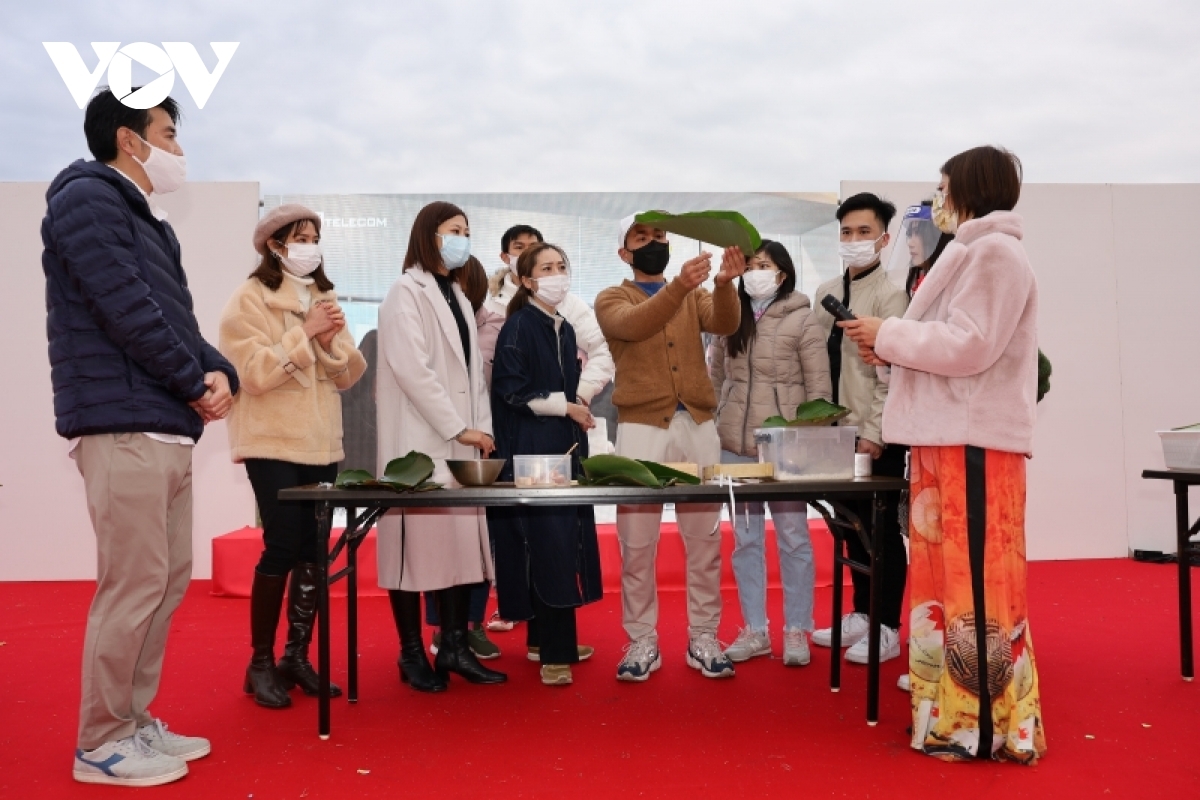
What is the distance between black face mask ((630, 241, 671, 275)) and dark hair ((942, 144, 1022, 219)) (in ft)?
3.88

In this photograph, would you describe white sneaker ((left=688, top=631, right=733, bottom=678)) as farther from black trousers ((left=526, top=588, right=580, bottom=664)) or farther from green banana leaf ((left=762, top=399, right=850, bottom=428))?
green banana leaf ((left=762, top=399, right=850, bottom=428))

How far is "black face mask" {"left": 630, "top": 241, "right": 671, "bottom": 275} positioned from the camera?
3520mm

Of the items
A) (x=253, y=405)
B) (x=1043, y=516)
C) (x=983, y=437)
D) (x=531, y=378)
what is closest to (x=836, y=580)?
(x=983, y=437)

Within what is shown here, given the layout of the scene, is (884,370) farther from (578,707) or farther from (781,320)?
(578,707)

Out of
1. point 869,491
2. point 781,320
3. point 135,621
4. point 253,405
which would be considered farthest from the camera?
point 781,320

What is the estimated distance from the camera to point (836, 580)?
10.3 feet

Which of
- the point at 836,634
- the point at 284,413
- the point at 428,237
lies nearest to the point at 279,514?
the point at 284,413

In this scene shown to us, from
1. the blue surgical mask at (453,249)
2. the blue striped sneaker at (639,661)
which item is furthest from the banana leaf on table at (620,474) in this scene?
the blue surgical mask at (453,249)

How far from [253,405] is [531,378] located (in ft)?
2.97

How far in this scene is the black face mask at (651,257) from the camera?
3520mm

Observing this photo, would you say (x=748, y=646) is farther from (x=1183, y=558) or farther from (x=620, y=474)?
(x=1183, y=558)

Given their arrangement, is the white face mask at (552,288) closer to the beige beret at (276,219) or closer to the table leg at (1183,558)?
the beige beret at (276,219)

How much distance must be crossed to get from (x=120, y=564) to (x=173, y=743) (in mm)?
527

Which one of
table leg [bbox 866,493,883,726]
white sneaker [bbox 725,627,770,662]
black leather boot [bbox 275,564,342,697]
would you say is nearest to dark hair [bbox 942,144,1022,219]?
table leg [bbox 866,493,883,726]
